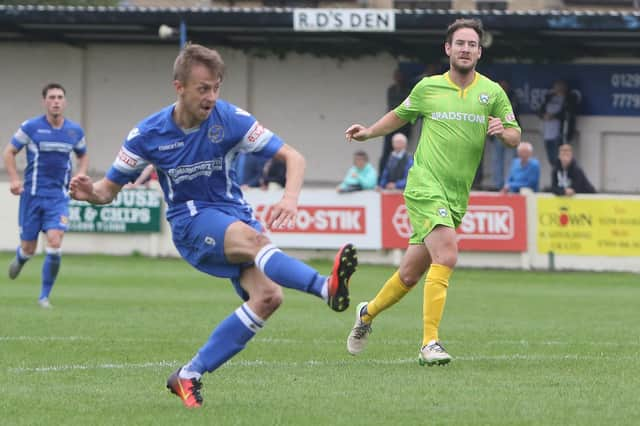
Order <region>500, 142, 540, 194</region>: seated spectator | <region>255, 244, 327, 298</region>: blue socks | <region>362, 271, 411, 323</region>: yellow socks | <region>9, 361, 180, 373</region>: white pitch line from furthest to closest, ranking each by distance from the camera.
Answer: <region>500, 142, 540, 194</region>: seated spectator → <region>362, 271, 411, 323</region>: yellow socks → <region>9, 361, 180, 373</region>: white pitch line → <region>255, 244, 327, 298</region>: blue socks

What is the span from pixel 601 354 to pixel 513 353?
61 cm

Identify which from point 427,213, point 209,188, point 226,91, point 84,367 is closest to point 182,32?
point 226,91

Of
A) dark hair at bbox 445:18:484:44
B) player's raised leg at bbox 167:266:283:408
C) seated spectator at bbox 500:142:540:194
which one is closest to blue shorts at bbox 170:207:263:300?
player's raised leg at bbox 167:266:283:408

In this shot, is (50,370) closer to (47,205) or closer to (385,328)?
(385,328)

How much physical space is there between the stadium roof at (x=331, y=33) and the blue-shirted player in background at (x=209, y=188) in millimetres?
19712

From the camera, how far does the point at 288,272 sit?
274 inches

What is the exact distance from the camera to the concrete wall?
104ft

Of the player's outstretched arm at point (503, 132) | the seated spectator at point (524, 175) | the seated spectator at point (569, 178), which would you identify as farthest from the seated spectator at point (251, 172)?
the player's outstretched arm at point (503, 132)

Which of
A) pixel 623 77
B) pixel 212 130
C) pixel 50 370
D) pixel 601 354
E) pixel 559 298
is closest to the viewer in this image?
pixel 212 130

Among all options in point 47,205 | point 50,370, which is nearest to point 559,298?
point 47,205

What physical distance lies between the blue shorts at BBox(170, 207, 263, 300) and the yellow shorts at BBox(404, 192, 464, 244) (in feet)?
7.32

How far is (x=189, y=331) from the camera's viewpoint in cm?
1232

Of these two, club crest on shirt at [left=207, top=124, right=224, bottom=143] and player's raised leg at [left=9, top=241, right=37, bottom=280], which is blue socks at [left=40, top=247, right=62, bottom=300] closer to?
player's raised leg at [left=9, top=241, right=37, bottom=280]

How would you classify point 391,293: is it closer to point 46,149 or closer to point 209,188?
point 209,188
